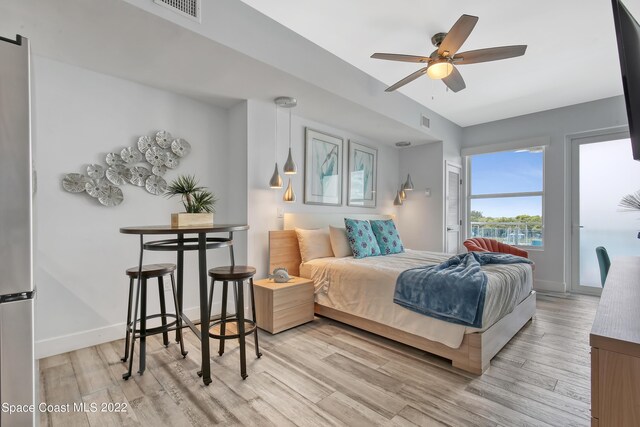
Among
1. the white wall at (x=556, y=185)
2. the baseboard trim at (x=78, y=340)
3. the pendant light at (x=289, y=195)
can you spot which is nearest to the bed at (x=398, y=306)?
the pendant light at (x=289, y=195)

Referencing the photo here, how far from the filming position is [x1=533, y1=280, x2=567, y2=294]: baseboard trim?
439 cm

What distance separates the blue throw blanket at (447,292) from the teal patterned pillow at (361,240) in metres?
0.93

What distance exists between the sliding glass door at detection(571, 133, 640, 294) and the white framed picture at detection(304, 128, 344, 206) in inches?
137

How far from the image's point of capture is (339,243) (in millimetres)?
3568

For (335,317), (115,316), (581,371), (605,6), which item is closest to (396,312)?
(335,317)

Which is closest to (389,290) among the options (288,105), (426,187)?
(288,105)

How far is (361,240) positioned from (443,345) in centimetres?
150

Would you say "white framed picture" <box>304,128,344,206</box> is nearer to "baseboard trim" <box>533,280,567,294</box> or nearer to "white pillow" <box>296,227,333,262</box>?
"white pillow" <box>296,227,333,262</box>

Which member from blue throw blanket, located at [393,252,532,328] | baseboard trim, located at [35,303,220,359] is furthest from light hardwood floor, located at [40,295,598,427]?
blue throw blanket, located at [393,252,532,328]

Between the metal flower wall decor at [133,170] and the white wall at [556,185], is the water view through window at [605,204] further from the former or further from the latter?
the metal flower wall decor at [133,170]

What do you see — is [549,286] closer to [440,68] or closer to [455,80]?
[455,80]

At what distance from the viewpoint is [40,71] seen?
91.5 inches

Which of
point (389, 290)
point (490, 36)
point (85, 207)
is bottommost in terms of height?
point (389, 290)

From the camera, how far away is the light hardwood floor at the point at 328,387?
5.43 ft
